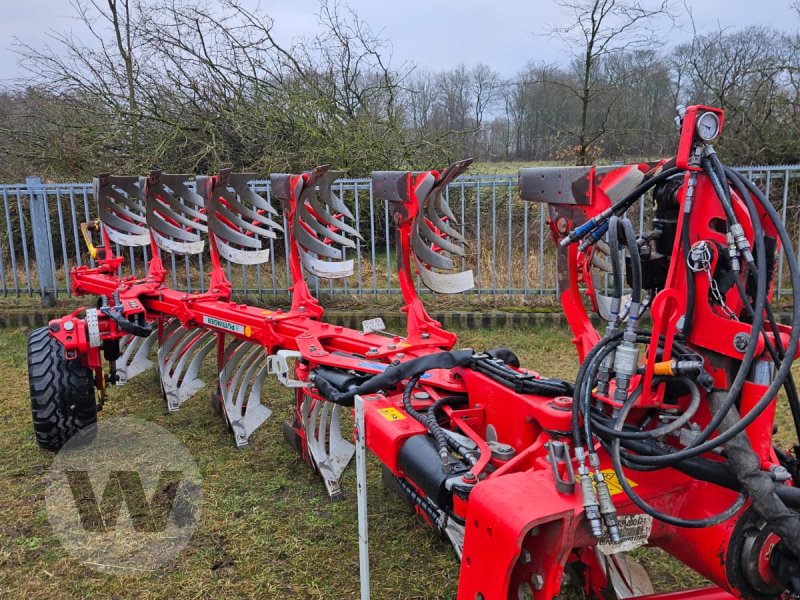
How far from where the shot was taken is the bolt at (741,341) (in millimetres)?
1567

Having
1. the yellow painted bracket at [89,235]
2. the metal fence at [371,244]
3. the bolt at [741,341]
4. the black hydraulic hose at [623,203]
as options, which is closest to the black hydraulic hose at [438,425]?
the black hydraulic hose at [623,203]

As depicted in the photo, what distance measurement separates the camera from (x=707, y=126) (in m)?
1.65

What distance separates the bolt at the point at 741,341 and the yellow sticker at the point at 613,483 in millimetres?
477

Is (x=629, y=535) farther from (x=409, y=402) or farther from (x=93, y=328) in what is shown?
(x=93, y=328)

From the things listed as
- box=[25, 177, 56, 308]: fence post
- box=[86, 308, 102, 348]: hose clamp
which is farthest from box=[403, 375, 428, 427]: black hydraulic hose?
box=[25, 177, 56, 308]: fence post

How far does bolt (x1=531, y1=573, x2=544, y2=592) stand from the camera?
1.56 meters

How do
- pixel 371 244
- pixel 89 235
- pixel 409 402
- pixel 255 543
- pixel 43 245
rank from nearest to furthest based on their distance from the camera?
pixel 409 402
pixel 255 543
pixel 89 235
pixel 371 244
pixel 43 245

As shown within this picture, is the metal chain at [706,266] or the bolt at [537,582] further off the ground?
the metal chain at [706,266]

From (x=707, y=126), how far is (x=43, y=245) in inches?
318

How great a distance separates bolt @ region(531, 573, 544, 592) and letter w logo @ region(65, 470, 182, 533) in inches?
87.2

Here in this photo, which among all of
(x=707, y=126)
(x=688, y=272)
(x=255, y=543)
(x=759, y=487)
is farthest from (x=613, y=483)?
(x=255, y=543)

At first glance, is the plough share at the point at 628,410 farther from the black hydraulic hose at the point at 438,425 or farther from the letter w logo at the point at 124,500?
the letter w logo at the point at 124,500

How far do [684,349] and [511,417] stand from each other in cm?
67

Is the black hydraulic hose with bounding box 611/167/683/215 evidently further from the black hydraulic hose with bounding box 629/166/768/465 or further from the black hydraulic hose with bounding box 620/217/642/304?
the black hydraulic hose with bounding box 629/166/768/465
